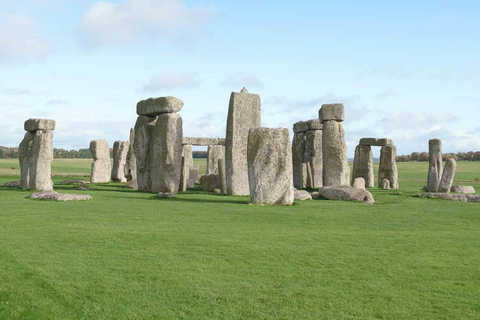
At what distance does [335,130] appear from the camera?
22.4 meters

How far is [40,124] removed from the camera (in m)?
19.2

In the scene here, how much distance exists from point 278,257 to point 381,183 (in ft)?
60.5

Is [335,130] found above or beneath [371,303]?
above

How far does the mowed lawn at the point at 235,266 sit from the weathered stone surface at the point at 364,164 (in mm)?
13924

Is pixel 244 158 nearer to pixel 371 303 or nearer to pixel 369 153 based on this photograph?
pixel 369 153

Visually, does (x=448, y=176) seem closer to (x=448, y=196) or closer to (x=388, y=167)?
(x=448, y=196)

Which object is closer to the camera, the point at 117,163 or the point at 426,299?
the point at 426,299

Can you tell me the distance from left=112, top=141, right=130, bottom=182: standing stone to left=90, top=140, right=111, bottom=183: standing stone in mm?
569

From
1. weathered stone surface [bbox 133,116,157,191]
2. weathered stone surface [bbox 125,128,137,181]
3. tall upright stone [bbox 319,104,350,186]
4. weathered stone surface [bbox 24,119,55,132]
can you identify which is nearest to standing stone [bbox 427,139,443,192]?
tall upright stone [bbox 319,104,350,186]

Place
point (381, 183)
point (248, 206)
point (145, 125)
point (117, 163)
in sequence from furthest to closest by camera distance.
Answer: point (117, 163) < point (381, 183) < point (145, 125) < point (248, 206)

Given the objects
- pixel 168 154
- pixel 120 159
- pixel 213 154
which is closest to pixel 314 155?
pixel 213 154

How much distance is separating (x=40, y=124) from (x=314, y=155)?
38.7 feet

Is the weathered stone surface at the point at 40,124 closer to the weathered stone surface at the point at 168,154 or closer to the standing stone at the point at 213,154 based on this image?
the weathered stone surface at the point at 168,154

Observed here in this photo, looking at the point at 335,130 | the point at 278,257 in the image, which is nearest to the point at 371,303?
the point at 278,257
